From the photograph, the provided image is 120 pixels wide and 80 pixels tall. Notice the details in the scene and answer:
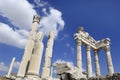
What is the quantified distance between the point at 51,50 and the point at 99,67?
9896 millimetres

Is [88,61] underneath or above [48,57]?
above

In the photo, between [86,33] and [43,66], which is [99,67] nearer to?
[86,33]

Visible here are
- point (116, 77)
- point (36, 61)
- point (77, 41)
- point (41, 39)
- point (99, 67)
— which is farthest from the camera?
point (99, 67)

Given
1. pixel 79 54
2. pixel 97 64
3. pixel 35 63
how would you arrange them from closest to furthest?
pixel 35 63 → pixel 79 54 → pixel 97 64

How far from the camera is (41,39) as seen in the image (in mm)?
14766

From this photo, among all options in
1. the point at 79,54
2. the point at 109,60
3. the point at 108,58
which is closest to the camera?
the point at 79,54

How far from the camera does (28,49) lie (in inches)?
624

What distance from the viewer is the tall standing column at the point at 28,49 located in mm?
14867

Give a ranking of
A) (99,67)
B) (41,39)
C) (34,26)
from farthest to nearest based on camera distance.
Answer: (99,67) → (34,26) → (41,39)

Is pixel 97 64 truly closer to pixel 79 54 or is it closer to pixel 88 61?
pixel 88 61

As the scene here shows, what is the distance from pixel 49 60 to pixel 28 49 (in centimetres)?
307

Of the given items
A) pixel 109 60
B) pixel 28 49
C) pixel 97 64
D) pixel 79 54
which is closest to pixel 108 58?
pixel 109 60

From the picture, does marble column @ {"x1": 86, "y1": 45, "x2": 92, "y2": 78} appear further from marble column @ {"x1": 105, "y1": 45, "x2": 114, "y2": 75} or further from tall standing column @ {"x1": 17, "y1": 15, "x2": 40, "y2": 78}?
tall standing column @ {"x1": 17, "y1": 15, "x2": 40, "y2": 78}

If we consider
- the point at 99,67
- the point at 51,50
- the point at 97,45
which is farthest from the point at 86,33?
the point at 51,50
